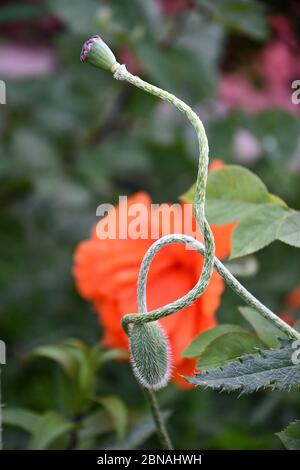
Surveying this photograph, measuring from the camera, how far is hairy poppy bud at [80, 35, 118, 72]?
45 centimetres

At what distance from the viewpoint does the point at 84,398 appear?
71 cm

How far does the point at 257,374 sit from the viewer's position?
1.46 ft

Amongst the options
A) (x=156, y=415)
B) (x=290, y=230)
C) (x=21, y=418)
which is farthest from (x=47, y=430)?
(x=290, y=230)

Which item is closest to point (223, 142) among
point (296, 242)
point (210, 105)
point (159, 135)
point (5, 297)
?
point (210, 105)

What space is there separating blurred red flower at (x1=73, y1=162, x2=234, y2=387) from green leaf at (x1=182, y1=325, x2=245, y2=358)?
0.05 metres

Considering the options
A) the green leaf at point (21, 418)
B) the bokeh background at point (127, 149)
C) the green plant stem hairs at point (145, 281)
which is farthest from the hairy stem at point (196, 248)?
the bokeh background at point (127, 149)

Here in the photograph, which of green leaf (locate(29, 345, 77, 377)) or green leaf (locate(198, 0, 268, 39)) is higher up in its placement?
green leaf (locate(198, 0, 268, 39))

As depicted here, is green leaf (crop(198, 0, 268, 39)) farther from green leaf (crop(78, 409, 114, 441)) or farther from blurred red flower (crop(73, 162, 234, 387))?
green leaf (crop(78, 409, 114, 441))

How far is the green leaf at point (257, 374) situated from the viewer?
1.43 feet

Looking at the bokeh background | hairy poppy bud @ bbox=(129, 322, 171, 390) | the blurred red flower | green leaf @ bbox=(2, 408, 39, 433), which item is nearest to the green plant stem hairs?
hairy poppy bud @ bbox=(129, 322, 171, 390)

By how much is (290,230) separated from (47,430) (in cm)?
26

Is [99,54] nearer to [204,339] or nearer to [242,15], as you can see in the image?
[204,339]

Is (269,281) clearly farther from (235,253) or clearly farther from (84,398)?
(235,253)

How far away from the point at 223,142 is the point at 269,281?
18 cm
